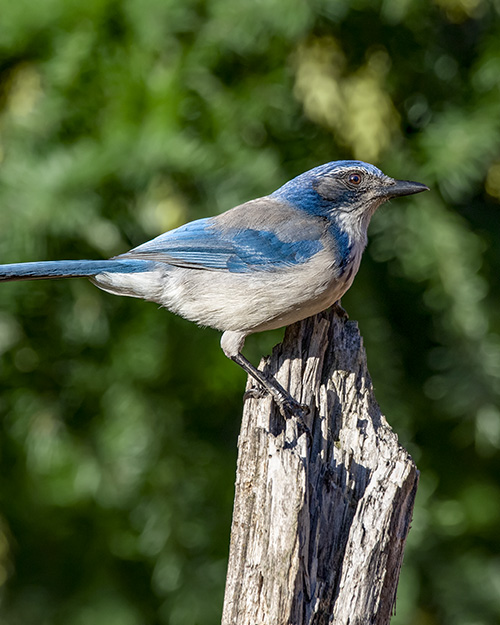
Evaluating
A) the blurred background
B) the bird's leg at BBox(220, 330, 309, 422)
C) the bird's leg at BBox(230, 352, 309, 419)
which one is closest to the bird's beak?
the blurred background

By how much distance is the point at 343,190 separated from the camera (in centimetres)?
396

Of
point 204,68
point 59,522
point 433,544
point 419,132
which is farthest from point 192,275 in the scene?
point 433,544

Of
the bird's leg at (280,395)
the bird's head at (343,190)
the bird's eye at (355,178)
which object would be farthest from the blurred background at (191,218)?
the bird's leg at (280,395)

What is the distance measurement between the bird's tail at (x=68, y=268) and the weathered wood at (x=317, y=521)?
997 mm

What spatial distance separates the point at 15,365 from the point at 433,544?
9.38 ft

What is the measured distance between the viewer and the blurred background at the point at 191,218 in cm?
437

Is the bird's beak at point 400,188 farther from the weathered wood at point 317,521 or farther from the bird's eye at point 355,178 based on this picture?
the weathered wood at point 317,521

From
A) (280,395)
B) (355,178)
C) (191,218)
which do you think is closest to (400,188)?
(355,178)

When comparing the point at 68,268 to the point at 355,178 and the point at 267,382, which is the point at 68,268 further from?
the point at 355,178

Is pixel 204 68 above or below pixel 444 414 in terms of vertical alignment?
above

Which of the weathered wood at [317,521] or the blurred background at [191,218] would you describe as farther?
the blurred background at [191,218]

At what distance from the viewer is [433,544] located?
509 cm

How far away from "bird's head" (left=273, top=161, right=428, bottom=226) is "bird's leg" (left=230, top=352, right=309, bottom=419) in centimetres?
92

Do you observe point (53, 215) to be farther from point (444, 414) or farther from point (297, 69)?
point (444, 414)
